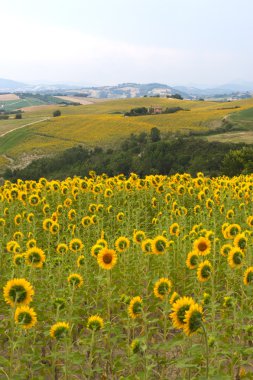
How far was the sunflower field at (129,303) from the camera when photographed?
384 cm

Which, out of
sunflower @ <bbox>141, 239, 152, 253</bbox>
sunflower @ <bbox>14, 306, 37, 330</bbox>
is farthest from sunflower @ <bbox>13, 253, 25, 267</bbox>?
sunflower @ <bbox>14, 306, 37, 330</bbox>

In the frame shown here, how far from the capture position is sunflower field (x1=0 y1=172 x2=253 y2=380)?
12.6 feet

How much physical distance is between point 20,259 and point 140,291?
1.61 meters

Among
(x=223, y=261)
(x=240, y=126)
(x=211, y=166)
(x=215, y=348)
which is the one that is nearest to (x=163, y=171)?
(x=211, y=166)

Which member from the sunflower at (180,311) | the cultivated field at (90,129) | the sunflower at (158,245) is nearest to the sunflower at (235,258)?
the sunflower at (158,245)

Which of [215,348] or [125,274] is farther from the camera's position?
[125,274]

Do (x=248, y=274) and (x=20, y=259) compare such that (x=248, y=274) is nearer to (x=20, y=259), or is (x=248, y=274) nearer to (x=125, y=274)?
(x=125, y=274)

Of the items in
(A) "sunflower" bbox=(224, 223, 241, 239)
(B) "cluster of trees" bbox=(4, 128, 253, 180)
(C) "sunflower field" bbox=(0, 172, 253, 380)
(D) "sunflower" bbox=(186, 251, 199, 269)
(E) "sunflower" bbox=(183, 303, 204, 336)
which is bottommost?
(B) "cluster of trees" bbox=(4, 128, 253, 180)

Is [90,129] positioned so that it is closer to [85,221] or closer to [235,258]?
[85,221]

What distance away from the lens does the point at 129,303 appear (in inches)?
190

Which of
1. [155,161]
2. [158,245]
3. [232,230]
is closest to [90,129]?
[155,161]

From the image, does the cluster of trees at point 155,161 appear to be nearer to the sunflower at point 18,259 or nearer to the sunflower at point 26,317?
the sunflower at point 18,259

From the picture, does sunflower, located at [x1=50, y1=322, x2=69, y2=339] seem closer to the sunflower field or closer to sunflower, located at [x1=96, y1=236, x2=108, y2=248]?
the sunflower field

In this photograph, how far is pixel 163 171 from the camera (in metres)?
51.2
